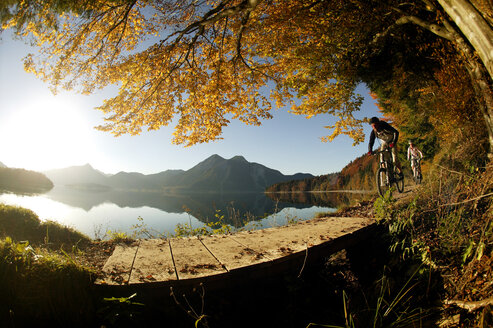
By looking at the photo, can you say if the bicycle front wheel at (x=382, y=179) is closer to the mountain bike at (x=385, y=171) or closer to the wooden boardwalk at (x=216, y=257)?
the mountain bike at (x=385, y=171)

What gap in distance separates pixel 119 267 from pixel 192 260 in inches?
30.0

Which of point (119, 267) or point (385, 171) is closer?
point (119, 267)

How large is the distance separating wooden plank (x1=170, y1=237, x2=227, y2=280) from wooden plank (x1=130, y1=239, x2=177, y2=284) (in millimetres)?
82

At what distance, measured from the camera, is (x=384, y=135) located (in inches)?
261

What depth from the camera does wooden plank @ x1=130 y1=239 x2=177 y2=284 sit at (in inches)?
76.2

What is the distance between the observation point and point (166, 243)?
3.14 meters

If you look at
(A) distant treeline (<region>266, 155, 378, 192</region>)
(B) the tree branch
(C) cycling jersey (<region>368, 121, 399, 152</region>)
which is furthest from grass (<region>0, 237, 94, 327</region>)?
(A) distant treeline (<region>266, 155, 378, 192</region>)

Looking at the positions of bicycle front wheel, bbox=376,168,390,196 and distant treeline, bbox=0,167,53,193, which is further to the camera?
distant treeline, bbox=0,167,53,193

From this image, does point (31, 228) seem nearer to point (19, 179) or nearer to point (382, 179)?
point (382, 179)

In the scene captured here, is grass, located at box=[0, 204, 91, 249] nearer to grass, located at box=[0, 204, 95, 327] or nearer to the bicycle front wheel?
grass, located at box=[0, 204, 95, 327]

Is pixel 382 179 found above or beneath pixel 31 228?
above

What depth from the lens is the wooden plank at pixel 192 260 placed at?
6.70 feet

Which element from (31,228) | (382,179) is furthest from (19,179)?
(382,179)

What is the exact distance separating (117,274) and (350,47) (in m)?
10.0
